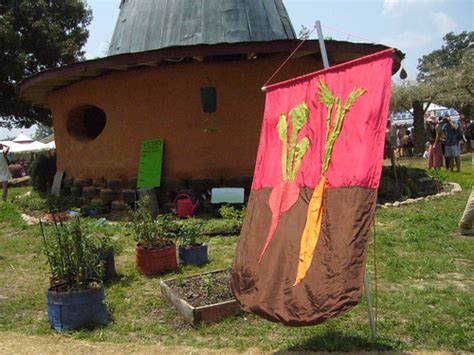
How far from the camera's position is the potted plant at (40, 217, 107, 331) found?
485 cm

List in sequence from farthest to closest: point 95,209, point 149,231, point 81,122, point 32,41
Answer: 1. point 32,41
2. point 81,122
3. point 95,209
4. point 149,231

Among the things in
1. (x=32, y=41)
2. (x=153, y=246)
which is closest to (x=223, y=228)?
(x=153, y=246)

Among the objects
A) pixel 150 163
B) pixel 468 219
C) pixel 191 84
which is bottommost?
pixel 468 219

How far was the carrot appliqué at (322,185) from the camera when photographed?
3.60 meters

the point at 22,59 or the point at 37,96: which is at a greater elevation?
the point at 22,59

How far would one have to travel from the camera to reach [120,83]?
1119 cm

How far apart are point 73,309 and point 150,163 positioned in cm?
621

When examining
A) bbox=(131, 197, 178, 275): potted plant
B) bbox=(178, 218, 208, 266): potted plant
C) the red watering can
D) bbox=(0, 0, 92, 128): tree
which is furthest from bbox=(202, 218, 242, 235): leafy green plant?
bbox=(0, 0, 92, 128): tree

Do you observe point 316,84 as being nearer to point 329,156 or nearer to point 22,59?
point 329,156

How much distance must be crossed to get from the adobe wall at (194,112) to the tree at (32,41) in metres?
11.2

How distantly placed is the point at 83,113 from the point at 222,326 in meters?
10.2

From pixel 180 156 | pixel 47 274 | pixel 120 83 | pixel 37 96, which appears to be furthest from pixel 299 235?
pixel 37 96

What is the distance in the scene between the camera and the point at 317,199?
3.75 metres

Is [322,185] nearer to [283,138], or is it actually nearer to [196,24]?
[283,138]
